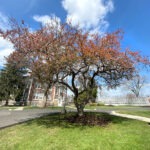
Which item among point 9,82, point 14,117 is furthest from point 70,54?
point 9,82

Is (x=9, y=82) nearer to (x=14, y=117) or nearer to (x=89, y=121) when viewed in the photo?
(x=14, y=117)

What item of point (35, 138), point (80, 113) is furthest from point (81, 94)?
point (35, 138)

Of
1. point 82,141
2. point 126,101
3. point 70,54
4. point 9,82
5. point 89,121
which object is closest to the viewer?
point 82,141

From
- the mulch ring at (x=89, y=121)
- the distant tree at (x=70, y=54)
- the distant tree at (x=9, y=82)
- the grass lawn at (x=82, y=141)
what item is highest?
the distant tree at (x=9, y=82)

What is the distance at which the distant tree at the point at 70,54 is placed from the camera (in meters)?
8.96

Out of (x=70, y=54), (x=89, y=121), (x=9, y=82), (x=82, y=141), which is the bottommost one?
(x=82, y=141)

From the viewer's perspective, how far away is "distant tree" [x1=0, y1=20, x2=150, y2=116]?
8.96m

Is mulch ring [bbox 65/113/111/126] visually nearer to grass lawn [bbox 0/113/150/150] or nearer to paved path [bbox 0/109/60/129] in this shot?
grass lawn [bbox 0/113/150/150]

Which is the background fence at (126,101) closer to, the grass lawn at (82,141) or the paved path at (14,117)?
the paved path at (14,117)

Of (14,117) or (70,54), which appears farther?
(14,117)

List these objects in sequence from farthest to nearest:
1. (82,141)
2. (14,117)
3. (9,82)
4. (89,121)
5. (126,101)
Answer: (126,101)
(9,82)
(14,117)
(89,121)
(82,141)

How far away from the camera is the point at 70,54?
896 cm

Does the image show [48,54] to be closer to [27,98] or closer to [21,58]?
[21,58]

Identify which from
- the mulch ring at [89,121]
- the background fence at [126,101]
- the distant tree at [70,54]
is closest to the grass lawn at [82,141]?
the mulch ring at [89,121]
